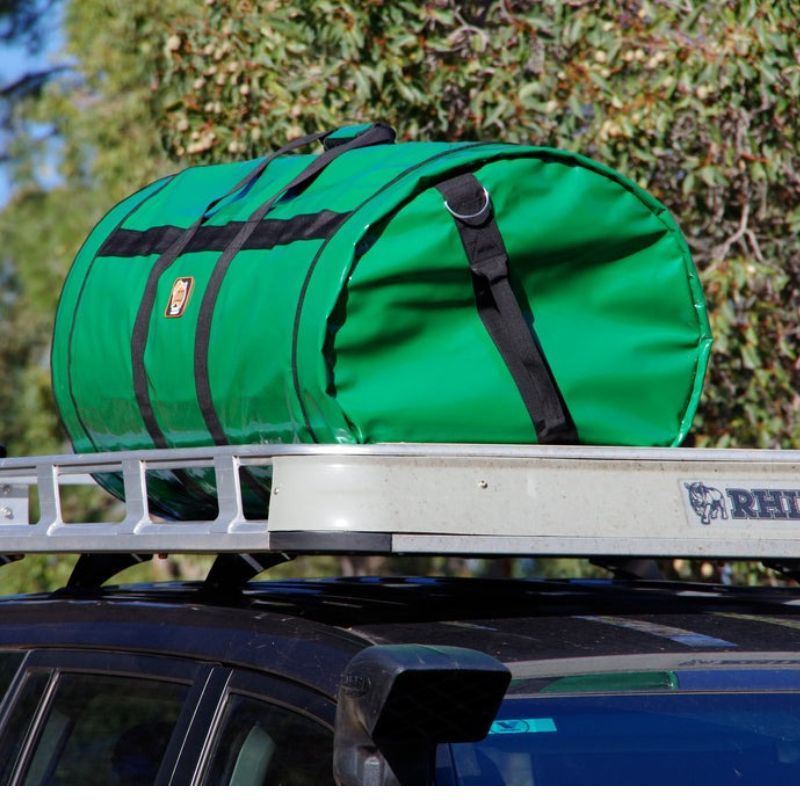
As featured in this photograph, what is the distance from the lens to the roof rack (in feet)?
6.49

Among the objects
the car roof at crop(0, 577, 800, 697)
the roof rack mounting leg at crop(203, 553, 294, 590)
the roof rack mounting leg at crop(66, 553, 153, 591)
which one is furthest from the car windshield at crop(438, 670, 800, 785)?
the roof rack mounting leg at crop(66, 553, 153, 591)

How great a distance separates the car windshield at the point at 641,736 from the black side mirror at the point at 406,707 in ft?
0.68

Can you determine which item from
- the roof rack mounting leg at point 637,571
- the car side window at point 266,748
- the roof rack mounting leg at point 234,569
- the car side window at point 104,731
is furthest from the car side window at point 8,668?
the roof rack mounting leg at point 637,571

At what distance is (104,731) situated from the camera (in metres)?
2.49

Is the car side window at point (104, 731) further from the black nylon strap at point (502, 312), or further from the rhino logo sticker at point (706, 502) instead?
the rhino logo sticker at point (706, 502)

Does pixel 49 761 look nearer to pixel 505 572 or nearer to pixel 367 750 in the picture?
pixel 367 750

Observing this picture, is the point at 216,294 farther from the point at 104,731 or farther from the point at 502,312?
the point at 104,731

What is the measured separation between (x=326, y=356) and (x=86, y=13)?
11.6 meters

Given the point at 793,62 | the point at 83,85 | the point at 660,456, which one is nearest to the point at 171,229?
the point at 660,456

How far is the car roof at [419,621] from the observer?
81.1 inches

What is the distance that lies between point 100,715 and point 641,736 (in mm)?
1004

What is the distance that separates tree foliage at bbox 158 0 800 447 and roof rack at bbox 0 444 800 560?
2.83m

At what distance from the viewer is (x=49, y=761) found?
2.54 meters

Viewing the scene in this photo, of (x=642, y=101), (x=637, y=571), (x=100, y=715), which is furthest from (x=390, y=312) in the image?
(x=642, y=101)
